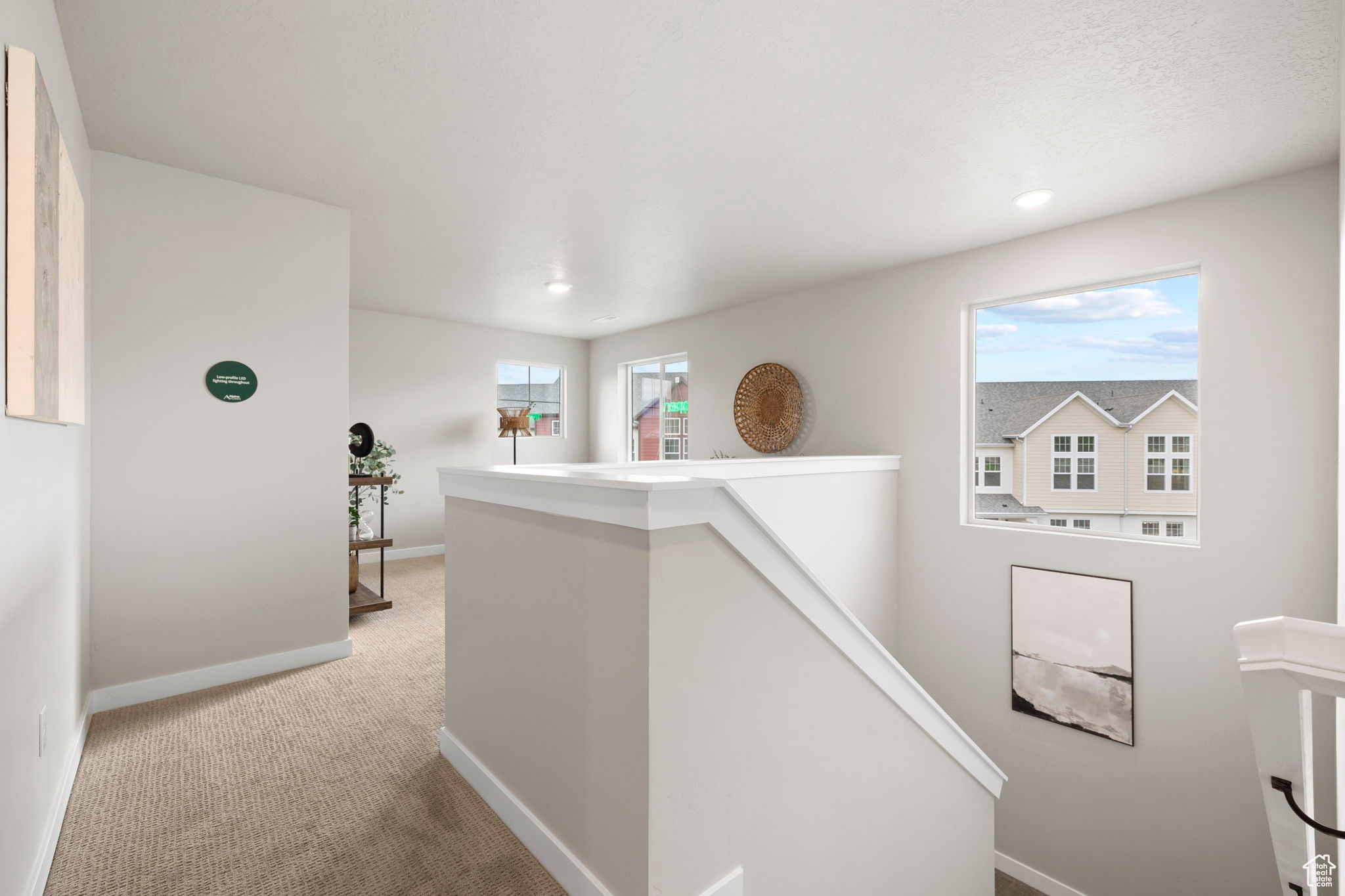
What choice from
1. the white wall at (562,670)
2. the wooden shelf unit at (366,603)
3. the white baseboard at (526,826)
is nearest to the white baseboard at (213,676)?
the wooden shelf unit at (366,603)

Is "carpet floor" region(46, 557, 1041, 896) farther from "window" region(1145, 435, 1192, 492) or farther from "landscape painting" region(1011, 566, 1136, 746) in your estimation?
"window" region(1145, 435, 1192, 492)

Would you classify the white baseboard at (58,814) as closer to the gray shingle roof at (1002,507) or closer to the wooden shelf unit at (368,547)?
the wooden shelf unit at (368,547)

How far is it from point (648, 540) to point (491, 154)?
6.76ft

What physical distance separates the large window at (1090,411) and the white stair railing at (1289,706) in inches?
112

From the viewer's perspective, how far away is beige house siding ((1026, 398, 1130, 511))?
343cm

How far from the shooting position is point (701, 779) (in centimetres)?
130

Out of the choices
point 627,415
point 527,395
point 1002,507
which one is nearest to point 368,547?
point 527,395

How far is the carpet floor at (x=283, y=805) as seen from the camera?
59.4 inches

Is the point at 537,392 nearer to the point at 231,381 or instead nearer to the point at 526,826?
the point at 231,381

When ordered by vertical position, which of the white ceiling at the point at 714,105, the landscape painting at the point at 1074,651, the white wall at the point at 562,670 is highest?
the white ceiling at the point at 714,105

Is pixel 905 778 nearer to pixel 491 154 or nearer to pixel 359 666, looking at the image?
pixel 359 666

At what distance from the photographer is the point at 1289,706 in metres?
0.72

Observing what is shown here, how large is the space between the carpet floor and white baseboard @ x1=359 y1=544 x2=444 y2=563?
125 inches

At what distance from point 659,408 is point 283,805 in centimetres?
514
